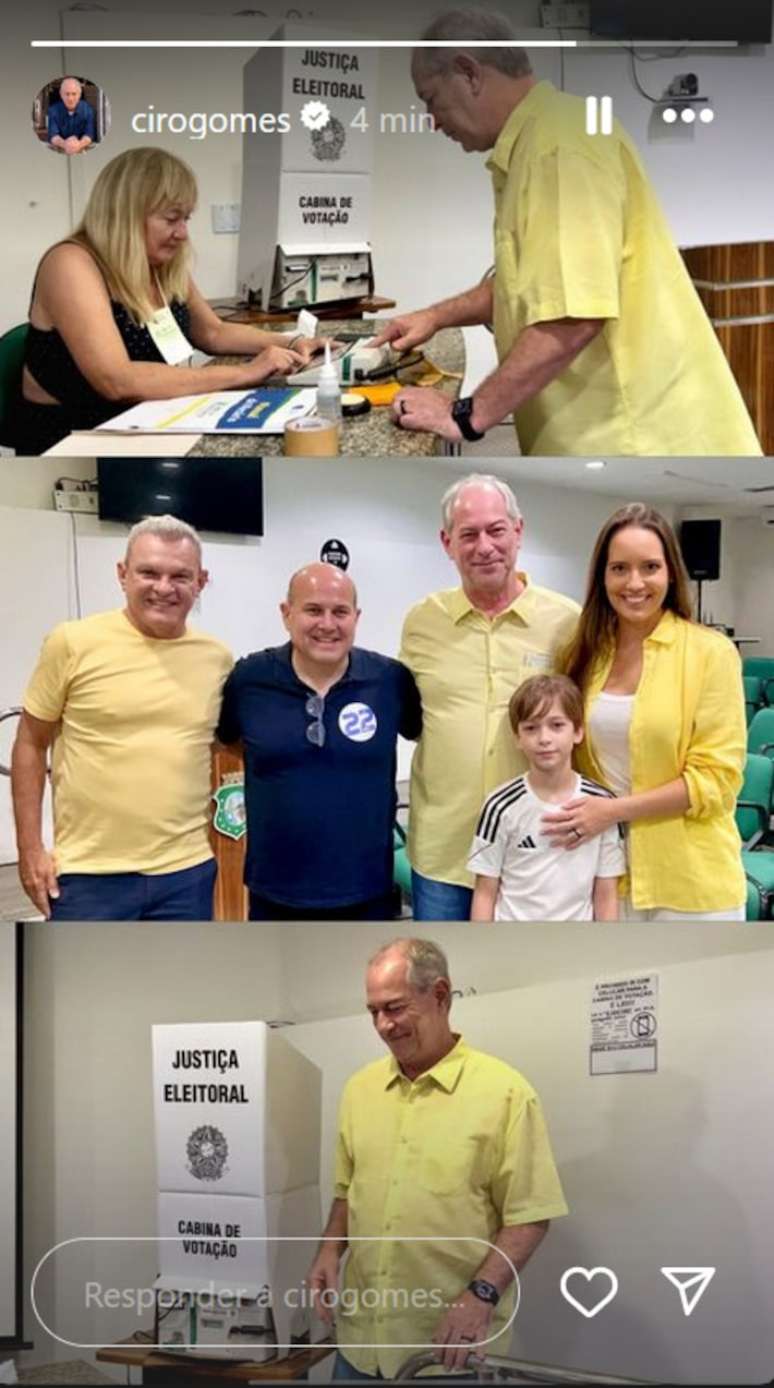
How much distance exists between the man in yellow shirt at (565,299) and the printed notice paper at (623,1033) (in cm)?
80

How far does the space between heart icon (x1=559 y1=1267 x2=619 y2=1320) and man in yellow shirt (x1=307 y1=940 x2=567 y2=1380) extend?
0.07m

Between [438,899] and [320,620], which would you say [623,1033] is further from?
[320,620]

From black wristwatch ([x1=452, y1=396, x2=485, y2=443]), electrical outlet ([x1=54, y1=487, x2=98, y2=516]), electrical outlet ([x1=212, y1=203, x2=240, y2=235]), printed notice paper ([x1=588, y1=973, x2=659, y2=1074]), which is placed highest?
electrical outlet ([x1=212, y1=203, x2=240, y2=235])

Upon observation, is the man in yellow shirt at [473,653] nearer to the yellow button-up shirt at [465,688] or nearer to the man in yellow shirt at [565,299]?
the yellow button-up shirt at [465,688]

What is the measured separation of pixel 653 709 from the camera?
2057 mm

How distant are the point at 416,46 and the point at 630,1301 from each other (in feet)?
5.90

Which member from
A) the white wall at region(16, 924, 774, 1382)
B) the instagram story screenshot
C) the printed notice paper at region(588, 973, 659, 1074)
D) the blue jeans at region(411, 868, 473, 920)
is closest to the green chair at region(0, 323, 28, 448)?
the instagram story screenshot

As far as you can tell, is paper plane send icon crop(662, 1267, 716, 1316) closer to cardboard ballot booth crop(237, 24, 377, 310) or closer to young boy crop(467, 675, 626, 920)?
young boy crop(467, 675, 626, 920)

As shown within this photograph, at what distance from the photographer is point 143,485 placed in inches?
80.2

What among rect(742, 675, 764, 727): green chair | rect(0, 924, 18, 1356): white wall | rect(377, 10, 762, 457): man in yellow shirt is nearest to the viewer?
rect(377, 10, 762, 457): man in yellow shirt

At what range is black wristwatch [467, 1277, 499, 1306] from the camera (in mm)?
2107

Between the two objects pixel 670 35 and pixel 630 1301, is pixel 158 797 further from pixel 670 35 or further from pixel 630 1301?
pixel 670 35

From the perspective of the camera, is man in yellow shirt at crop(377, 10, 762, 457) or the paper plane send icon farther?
the paper plane send icon

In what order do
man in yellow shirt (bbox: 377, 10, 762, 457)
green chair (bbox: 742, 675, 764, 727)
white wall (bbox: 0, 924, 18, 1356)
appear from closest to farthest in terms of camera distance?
man in yellow shirt (bbox: 377, 10, 762, 457)
green chair (bbox: 742, 675, 764, 727)
white wall (bbox: 0, 924, 18, 1356)
